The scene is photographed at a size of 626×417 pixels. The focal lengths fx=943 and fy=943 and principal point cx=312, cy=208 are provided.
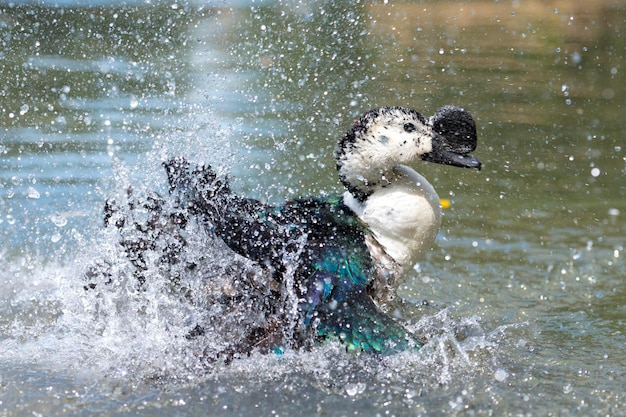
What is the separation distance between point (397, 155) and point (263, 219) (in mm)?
715

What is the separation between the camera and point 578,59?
12719mm

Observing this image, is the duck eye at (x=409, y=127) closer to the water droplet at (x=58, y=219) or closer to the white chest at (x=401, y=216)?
the white chest at (x=401, y=216)

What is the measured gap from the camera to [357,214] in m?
4.66

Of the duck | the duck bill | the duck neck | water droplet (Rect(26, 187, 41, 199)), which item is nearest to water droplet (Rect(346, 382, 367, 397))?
the duck

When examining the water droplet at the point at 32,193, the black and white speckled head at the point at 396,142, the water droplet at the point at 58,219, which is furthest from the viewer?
the water droplet at the point at 32,193

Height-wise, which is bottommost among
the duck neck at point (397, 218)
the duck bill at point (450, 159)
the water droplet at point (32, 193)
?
the duck neck at point (397, 218)

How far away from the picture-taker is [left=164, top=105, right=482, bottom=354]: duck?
4320 millimetres

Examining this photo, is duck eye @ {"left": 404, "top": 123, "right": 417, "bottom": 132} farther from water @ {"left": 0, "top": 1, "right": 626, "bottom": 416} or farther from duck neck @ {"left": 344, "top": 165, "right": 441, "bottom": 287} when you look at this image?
water @ {"left": 0, "top": 1, "right": 626, "bottom": 416}

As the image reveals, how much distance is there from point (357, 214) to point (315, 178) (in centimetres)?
302

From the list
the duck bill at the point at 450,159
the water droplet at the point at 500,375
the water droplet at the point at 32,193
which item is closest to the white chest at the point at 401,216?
the duck bill at the point at 450,159

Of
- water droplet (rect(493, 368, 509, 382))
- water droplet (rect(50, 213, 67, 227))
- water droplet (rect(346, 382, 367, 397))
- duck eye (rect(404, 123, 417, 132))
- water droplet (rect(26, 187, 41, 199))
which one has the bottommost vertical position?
water droplet (rect(346, 382, 367, 397))

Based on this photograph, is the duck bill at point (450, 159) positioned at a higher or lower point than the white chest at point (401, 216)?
higher

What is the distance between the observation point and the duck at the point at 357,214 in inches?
170

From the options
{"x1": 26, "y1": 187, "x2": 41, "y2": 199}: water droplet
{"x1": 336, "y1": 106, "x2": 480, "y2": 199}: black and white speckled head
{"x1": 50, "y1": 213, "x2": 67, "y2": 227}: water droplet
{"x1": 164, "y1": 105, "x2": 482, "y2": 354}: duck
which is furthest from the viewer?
{"x1": 26, "y1": 187, "x2": 41, "y2": 199}: water droplet
